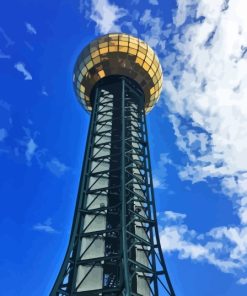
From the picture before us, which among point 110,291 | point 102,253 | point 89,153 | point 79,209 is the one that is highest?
point 89,153

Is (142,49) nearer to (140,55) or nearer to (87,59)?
(140,55)

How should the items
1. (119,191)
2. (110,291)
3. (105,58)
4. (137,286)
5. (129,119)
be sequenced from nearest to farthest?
(110,291), (137,286), (119,191), (129,119), (105,58)

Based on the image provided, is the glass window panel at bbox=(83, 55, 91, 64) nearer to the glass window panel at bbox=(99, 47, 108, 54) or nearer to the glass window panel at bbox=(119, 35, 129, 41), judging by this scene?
the glass window panel at bbox=(99, 47, 108, 54)

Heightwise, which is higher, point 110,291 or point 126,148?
point 126,148

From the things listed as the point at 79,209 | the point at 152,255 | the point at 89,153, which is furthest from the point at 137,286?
the point at 89,153

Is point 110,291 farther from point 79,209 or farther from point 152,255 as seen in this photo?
point 79,209

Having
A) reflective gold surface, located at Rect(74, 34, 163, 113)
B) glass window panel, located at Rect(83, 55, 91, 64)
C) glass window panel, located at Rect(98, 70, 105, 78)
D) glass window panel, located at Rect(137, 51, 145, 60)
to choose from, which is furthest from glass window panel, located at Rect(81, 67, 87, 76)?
glass window panel, located at Rect(137, 51, 145, 60)

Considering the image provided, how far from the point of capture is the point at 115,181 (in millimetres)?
41156

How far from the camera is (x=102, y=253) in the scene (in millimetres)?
34812

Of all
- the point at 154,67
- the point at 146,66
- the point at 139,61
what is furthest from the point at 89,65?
the point at 154,67

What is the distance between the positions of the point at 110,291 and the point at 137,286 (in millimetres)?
4091

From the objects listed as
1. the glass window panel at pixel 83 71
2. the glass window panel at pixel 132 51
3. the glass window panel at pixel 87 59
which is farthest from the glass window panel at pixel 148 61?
the glass window panel at pixel 83 71

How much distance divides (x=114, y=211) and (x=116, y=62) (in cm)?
1862

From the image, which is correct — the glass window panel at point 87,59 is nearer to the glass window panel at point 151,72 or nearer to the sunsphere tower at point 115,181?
the sunsphere tower at point 115,181
